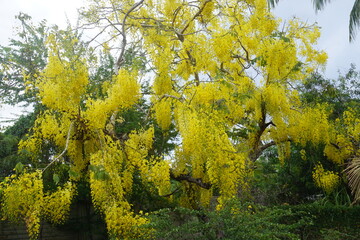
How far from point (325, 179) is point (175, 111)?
13.6ft

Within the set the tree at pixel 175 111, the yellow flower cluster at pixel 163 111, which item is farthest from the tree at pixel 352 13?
the yellow flower cluster at pixel 163 111

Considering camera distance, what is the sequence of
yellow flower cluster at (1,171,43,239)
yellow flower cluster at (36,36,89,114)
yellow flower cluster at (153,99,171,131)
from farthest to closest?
yellow flower cluster at (153,99,171,131) < yellow flower cluster at (36,36,89,114) < yellow flower cluster at (1,171,43,239)

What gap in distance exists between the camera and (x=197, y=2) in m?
7.14

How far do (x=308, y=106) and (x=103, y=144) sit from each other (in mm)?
4251

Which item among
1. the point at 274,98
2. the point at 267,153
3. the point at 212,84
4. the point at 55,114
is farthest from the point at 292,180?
the point at 55,114

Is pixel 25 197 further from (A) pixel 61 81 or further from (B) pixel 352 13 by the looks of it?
(B) pixel 352 13

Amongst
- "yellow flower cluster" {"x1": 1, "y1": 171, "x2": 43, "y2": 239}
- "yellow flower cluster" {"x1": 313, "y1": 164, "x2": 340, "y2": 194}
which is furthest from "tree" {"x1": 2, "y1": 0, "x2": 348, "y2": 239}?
"yellow flower cluster" {"x1": 313, "y1": 164, "x2": 340, "y2": 194}

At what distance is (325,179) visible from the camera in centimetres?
823

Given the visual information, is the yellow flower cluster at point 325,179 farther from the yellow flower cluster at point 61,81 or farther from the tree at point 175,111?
the yellow flower cluster at point 61,81

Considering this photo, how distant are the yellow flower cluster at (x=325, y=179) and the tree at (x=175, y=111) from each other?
1.13m

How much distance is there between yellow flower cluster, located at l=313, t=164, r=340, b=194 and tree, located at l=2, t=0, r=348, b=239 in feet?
3.69

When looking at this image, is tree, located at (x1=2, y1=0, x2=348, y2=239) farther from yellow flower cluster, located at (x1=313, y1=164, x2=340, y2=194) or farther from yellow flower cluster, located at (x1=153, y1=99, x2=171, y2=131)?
yellow flower cluster, located at (x1=313, y1=164, x2=340, y2=194)

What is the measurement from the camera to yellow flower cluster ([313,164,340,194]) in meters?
8.24

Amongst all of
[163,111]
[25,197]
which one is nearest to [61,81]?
[25,197]
